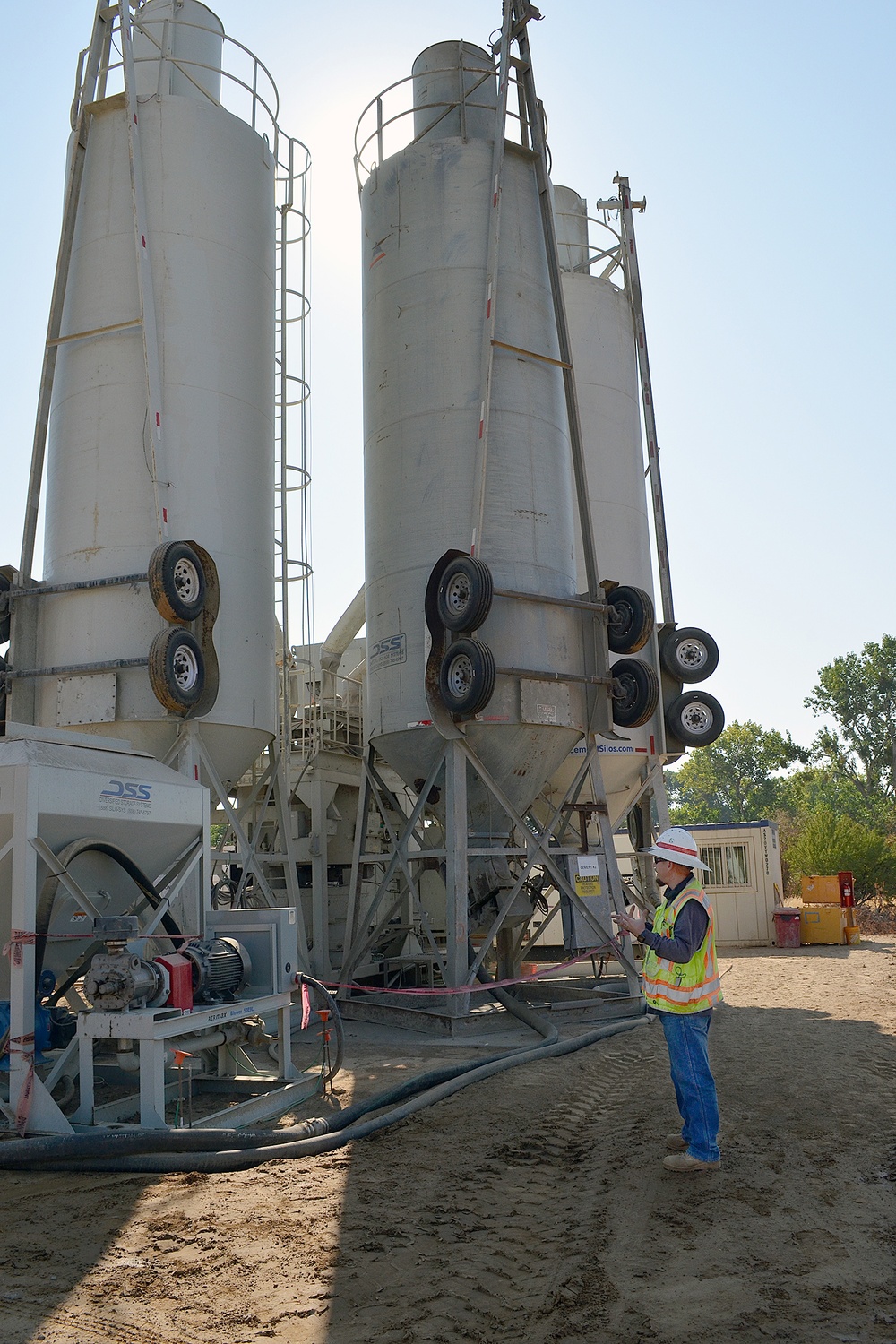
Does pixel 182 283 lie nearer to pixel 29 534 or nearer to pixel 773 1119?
pixel 29 534

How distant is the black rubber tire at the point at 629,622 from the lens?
14539 millimetres

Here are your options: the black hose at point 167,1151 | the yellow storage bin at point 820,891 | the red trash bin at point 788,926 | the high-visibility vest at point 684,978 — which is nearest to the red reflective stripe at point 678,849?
the high-visibility vest at point 684,978

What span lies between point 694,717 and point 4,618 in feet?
32.8

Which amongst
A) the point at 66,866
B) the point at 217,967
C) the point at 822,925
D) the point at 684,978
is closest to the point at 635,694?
the point at 217,967

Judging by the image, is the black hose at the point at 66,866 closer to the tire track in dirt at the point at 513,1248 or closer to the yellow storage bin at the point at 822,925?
the tire track in dirt at the point at 513,1248

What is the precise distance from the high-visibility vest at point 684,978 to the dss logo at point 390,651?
320 inches

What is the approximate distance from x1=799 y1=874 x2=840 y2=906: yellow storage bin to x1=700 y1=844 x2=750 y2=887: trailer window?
2279 mm

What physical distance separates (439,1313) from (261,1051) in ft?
21.6

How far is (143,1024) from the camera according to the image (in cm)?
724

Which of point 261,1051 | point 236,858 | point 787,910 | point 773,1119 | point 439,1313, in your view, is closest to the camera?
point 439,1313

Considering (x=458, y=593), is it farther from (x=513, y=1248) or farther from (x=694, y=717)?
(x=513, y=1248)

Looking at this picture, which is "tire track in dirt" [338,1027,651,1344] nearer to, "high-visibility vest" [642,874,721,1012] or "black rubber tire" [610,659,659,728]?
"high-visibility vest" [642,874,721,1012]

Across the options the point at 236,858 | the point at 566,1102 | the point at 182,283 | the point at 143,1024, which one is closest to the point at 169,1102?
the point at 143,1024

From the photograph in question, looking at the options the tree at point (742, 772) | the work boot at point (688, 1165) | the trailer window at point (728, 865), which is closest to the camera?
the work boot at point (688, 1165)
